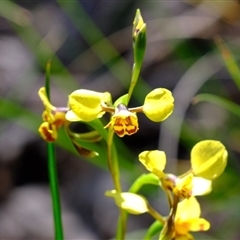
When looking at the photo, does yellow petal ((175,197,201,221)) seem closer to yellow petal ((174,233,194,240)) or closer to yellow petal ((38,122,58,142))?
yellow petal ((174,233,194,240))

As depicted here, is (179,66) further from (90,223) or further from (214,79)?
(90,223)

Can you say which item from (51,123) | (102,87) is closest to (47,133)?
(51,123)

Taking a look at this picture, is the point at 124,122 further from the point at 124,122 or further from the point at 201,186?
the point at 201,186

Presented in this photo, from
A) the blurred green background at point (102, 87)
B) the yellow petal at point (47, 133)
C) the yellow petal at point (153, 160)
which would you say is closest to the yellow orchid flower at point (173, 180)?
the yellow petal at point (153, 160)

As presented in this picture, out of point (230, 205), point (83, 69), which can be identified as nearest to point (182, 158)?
point (83, 69)

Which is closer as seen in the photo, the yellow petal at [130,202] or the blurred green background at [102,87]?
the yellow petal at [130,202]

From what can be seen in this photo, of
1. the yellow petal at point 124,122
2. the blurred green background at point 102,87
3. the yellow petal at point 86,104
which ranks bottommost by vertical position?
the yellow petal at point 124,122

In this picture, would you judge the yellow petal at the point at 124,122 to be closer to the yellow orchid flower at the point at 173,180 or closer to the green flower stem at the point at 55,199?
the yellow orchid flower at the point at 173,180
